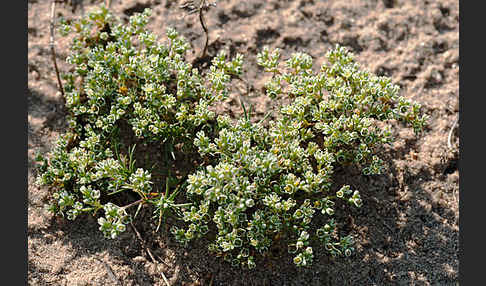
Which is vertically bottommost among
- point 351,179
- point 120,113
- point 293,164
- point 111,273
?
point 111,273

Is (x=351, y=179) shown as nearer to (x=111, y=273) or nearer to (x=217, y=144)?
(x=217, y=144)

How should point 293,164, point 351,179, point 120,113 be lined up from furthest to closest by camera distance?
point 351,179
point 120,113
point 293,164

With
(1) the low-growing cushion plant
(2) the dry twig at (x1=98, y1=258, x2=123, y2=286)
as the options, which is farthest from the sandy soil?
(1) the low-growing cushion plant

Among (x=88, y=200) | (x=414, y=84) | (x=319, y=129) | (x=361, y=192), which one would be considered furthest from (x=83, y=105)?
(x=414, y=84)

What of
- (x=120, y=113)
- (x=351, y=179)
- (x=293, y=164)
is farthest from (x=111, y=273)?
(x=351, y=179)

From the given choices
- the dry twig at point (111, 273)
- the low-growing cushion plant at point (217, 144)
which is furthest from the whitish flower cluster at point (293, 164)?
the dry twig at point (111, 273)

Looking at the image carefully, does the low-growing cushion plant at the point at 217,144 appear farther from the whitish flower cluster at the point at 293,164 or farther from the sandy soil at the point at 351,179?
the sandy soil at the point at 351,179

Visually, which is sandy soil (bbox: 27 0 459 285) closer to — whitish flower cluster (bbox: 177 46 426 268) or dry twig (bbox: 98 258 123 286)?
dry twig (bbox: 98 258 123 286)
